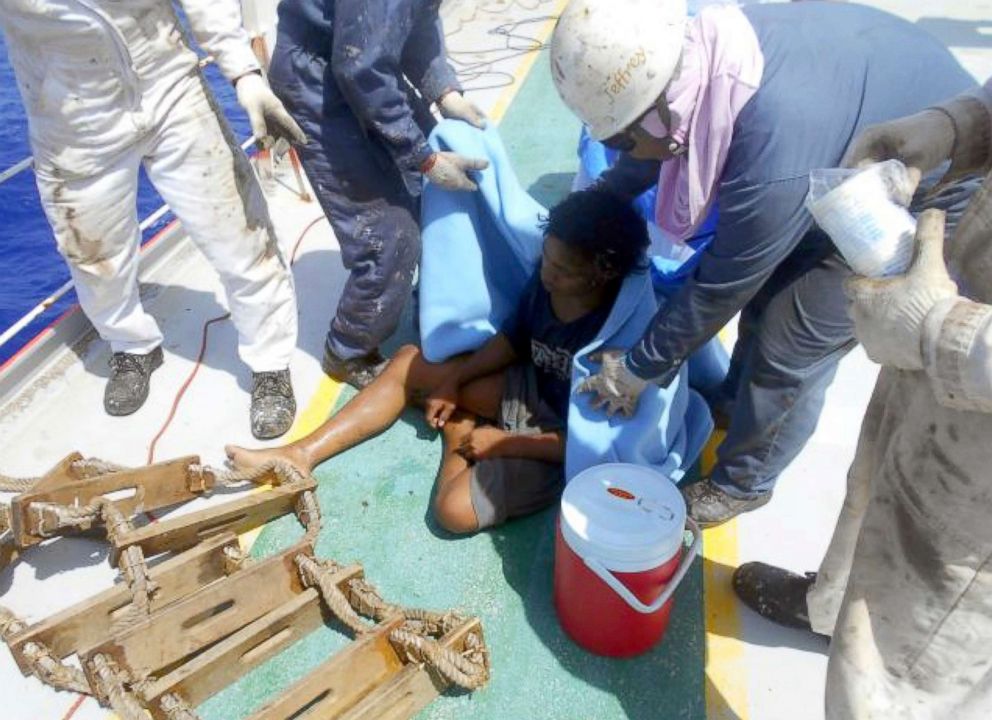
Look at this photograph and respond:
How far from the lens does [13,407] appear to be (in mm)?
3322

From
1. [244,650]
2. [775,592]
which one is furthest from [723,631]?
[244,650]

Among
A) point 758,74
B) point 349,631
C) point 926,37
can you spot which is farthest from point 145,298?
point 926,37

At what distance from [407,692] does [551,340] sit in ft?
4.20

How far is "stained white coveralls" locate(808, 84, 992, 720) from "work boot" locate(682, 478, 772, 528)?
1.07 metres

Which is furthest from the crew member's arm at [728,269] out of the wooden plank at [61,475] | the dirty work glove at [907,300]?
the wooden plank at [61,475]

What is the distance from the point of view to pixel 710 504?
2.71 meters

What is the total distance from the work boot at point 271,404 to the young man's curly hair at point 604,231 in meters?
1.35

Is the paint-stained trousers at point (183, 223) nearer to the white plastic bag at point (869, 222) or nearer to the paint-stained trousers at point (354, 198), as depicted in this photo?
the paint-stained trousers at point (354, 198)

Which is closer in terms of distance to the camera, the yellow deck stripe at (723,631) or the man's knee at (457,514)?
the yellow deck stripe at (723,631)

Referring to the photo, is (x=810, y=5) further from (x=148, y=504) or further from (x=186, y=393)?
(x=186, y=393)

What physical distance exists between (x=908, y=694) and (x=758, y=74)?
133 cm

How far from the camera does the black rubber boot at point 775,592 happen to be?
2.42m

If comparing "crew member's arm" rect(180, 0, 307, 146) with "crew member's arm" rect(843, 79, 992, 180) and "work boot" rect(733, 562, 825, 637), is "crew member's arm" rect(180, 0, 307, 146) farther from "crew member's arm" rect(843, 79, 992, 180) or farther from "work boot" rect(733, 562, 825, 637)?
"work boot" rect(733, 562, 825, 637)

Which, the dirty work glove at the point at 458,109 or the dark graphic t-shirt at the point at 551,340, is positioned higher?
the dirty work glove at the point at 458,109
